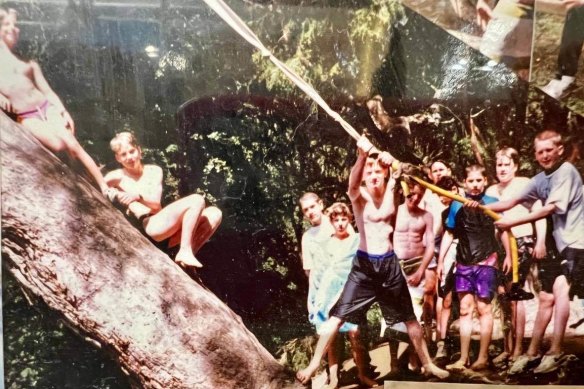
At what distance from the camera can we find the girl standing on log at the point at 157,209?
2.36m

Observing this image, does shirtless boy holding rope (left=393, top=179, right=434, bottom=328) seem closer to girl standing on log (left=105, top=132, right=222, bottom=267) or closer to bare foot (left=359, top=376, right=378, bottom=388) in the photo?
bare foot (left=359, top=376, right=378, bottom=388)

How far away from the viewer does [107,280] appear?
2316 mm

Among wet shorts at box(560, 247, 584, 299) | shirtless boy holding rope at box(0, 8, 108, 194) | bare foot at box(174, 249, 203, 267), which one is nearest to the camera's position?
shirtless boy holding rope at box(0, 8, 108, 194)

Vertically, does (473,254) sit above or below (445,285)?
above

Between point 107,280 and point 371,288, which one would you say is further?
point 371,288

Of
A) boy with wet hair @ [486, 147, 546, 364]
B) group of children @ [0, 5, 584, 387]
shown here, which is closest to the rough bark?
group of children @ [0, 5, 584, 387]

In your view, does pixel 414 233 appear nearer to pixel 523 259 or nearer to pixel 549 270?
pixel 523 259

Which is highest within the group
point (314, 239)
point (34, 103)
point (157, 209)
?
point (34, 103)

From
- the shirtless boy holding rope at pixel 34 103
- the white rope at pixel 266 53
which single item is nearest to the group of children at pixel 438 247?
the white rope at pixel 266 53

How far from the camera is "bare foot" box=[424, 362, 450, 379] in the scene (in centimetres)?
246

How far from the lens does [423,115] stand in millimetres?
2408

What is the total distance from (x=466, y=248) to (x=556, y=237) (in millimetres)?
410

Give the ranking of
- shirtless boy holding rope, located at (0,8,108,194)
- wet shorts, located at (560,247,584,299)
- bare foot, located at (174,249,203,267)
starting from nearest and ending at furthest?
shirtless boy holding rope, located at (0,8,108,194) < bare foot, located at (174,249,203,267) < wet shorts, located at (560,247,584,299)

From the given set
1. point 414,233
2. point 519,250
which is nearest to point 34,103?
point 414,233
